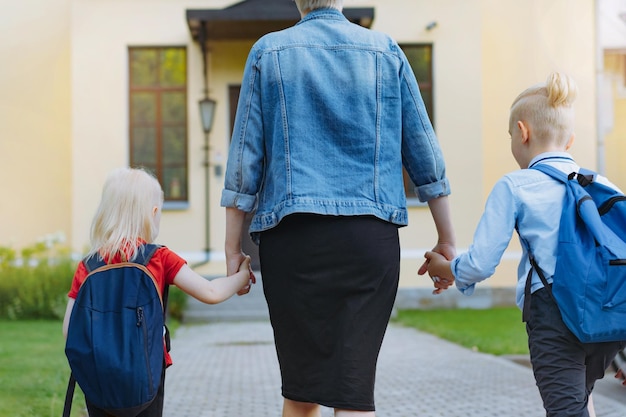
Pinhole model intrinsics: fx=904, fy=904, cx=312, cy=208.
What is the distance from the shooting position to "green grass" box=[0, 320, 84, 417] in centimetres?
504

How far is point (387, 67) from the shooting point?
2.89 metres

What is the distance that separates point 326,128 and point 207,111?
37.3 ft

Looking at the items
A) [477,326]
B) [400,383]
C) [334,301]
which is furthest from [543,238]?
[477,326]

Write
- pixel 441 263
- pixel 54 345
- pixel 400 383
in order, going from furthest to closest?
pixel 54 345 → pixel 400 383 → pixel 441 263

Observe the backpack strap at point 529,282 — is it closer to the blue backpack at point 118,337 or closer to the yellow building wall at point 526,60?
the blue backpack at point 118,337

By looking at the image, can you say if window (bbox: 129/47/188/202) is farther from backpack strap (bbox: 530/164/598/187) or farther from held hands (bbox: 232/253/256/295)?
backpack strap (bbox: 530/164/598/187)

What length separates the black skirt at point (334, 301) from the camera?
2.75 metres

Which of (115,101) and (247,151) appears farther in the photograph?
(115,101)

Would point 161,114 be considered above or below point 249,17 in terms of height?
below

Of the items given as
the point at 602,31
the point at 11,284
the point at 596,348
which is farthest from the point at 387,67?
the point at 602,31

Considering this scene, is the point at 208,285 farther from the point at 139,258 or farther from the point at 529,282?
the point at 529,282

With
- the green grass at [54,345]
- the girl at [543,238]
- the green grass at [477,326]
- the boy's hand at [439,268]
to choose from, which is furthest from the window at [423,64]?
the girl at [543,238]

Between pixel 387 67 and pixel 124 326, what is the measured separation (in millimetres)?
1173

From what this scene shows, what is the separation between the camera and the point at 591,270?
8.98ft
